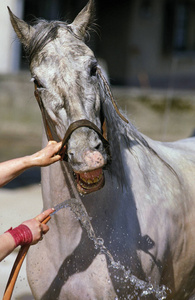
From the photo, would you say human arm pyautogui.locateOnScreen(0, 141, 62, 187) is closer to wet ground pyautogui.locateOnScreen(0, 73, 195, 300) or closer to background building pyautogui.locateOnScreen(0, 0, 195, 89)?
wet ground pyautogui.locateOnScreen(0, 73, 195, 300)

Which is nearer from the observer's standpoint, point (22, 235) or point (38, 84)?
point (22, 235)

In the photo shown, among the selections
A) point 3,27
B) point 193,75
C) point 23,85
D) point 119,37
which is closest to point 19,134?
point 23,85

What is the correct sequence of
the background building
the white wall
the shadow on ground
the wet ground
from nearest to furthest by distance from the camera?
the shadow on ground
the wet ground
the white wall
the background building

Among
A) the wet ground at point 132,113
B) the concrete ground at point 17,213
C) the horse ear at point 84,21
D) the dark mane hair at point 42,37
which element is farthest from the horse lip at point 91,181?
the wet ground at point 132,113

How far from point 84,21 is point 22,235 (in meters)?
1.19

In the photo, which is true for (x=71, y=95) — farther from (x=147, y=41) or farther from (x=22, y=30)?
(x=147, y=41)

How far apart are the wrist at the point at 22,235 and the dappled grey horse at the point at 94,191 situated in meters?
0.30

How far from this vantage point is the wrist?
7.40ft

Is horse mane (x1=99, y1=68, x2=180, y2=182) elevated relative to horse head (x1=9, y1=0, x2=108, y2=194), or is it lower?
lower

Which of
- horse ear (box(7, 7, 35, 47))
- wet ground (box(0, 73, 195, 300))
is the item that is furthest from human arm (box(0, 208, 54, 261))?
wet ground (box(0, 73, 195, 300))

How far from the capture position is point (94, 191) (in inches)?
90.2

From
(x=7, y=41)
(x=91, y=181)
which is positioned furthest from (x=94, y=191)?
(x=7, y=41)

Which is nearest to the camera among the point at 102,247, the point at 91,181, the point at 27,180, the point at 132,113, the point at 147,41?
the point at 91,181

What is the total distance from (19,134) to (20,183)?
12.7 feet
